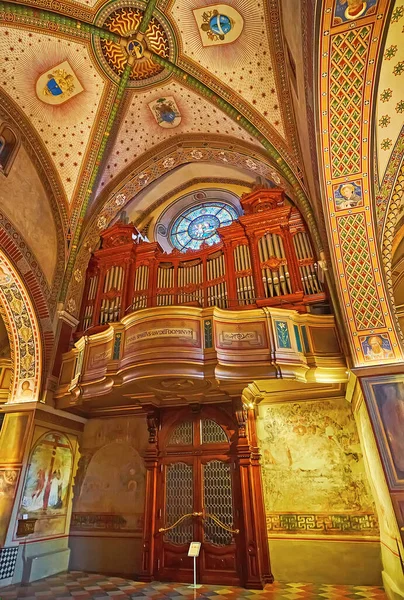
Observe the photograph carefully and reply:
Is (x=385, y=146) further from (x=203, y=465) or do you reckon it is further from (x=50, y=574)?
(x=50, y=574)

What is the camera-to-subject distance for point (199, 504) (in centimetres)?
744

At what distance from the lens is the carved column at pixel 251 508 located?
659cm

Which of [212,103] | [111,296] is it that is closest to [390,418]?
[111,296]

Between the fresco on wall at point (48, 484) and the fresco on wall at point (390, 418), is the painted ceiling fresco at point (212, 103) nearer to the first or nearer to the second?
the fresco on wall at point (390, 418)

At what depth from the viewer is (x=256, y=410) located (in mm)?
8117

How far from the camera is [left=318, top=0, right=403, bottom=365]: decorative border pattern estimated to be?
5.57 metres

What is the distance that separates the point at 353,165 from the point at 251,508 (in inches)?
269

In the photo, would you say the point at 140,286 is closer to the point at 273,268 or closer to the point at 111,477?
the point at 273,268

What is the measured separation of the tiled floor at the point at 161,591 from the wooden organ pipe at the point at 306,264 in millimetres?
5361

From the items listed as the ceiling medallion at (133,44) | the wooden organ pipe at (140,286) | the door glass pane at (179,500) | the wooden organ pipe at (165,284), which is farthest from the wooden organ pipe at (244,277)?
the ceiling medallion at (133,44)

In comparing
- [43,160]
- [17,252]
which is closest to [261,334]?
[17,252]

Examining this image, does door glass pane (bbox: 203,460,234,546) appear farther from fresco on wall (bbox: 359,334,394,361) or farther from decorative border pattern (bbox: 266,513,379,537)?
fresco on wall (bbox: 359,334,394,361)

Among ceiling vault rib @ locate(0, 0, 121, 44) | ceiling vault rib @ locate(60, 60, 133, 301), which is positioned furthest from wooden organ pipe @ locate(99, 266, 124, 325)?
ceiling vault rib @ locate(0, 0, 121, 44)

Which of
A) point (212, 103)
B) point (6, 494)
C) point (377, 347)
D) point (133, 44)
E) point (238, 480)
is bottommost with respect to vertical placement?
point (6, 494)
